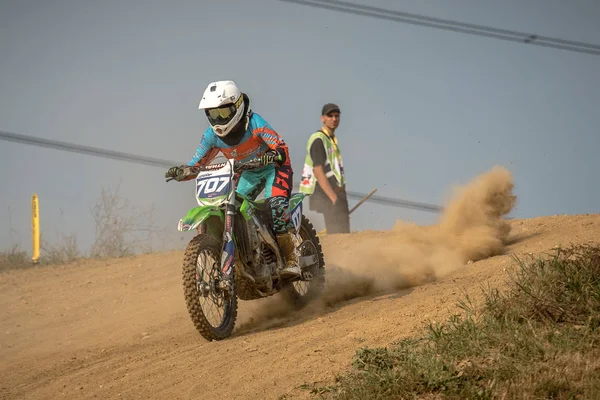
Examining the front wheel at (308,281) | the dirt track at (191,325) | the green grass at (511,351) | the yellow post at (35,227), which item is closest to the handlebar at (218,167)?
the front wheel at (308,281)

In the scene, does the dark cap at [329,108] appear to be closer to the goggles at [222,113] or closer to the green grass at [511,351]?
the goggles at [222,113]

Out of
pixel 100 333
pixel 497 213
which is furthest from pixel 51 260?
pixel 497 213

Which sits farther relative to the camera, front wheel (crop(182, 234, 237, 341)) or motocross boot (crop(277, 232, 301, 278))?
motocross boot (crop(277, 232, 301, 278))

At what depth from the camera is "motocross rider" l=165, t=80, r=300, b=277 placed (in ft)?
30.3

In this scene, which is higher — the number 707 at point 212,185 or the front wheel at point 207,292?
the number 707 at point 212,185

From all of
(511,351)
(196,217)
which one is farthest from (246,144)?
(511,351)

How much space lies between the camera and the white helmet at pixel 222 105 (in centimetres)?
915

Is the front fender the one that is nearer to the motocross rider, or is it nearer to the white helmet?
the motocross rider

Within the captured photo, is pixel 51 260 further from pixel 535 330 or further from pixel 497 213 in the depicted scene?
pixel 535 330

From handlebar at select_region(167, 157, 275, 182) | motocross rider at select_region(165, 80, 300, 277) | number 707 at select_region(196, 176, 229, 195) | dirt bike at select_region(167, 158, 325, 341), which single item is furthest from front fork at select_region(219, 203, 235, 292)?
motocross rider at select_region(165, 80, 300, 277)

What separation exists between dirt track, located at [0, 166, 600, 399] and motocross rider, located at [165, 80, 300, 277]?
1.05 meters

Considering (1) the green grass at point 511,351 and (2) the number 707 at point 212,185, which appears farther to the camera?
(2) the number 707 at point 212,185

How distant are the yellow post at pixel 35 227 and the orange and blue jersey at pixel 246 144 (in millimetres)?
8722

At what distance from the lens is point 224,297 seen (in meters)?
8.64
